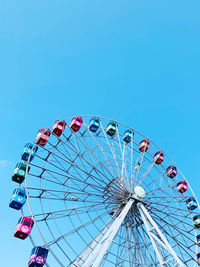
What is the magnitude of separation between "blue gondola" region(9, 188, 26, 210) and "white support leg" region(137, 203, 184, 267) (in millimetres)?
Answer: 7188

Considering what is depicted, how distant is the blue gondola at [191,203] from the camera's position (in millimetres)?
21891

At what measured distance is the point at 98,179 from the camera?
58.5 ft

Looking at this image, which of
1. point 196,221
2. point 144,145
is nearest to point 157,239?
point 196,221

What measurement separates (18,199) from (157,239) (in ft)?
26.4

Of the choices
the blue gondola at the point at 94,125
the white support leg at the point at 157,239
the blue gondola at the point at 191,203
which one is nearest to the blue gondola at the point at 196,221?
the blue gondola at the point at 191,203

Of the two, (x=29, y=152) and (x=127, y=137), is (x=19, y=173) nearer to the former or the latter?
(x=29, y=152)

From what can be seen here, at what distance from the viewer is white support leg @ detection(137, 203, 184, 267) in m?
14.2

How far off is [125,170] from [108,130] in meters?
4.35

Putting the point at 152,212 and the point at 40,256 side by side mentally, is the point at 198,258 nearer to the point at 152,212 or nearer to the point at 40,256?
the point at 152,212

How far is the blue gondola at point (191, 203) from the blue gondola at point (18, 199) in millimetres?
13091

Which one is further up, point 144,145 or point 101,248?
point 144,145

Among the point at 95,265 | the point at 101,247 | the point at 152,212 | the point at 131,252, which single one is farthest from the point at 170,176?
the point at 95,265

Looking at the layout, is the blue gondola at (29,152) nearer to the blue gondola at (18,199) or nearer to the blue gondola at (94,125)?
the blue gondola at (18,199)

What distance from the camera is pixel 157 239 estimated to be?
15.5 m
